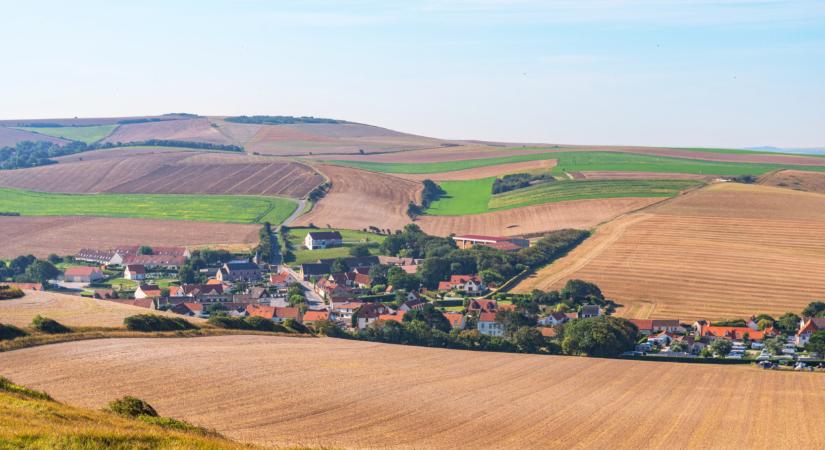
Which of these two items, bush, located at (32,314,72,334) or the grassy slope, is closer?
the grassy slope

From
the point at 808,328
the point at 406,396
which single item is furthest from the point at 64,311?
the point at 808,328

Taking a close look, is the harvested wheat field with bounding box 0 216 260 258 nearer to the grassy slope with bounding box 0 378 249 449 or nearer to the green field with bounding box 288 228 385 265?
the green field with bounding box 288 228 385 265

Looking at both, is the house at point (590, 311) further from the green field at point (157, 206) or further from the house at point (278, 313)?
the green field at point (157, 206)

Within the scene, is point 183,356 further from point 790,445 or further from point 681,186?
point 681,186

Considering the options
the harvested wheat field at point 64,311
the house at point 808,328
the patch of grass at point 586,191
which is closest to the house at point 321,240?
the patch of grass at point 586,191

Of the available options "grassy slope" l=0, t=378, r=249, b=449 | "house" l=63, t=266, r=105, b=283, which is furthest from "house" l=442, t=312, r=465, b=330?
"grassy slope" l=0, t=378, r=249, b=449
